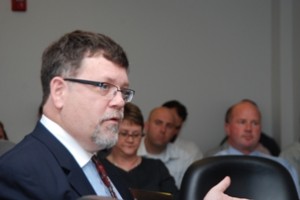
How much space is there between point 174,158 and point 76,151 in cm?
237

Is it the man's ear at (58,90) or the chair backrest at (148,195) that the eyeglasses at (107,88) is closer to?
the man's ear at (58,90)

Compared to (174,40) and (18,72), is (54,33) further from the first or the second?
(174,40)

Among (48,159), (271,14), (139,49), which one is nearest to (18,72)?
(139,49)

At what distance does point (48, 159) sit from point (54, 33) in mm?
3202

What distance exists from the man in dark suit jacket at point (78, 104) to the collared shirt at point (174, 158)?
226 cm

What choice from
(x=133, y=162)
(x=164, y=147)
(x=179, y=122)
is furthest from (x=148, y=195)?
(x=179, y=122)

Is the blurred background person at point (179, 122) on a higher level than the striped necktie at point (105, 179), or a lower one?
lower

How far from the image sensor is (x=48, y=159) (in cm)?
138

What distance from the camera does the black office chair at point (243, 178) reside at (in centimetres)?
192

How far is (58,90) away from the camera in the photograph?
4.80 feet

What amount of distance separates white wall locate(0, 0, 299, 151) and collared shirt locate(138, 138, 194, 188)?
2.99ft

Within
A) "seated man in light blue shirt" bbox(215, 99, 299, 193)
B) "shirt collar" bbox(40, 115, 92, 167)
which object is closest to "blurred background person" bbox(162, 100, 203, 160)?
"seated man in light blue shirt" bbox(215, 99, 299, 193)

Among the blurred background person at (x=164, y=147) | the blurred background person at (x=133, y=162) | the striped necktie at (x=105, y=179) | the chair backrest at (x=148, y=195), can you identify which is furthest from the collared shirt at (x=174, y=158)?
the striped necktie at (x=105, y=179)

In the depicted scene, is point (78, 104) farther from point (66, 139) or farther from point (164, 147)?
point (164, 147)
